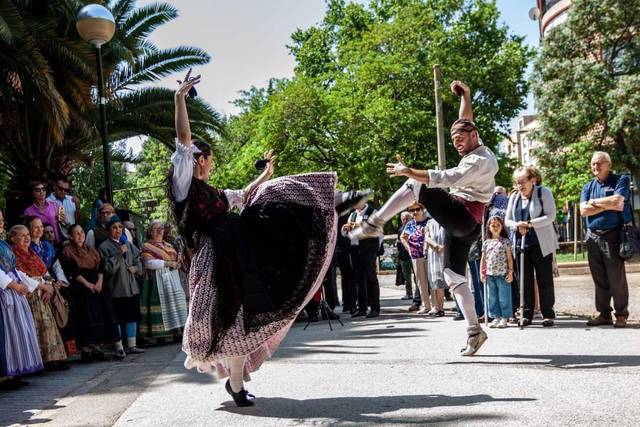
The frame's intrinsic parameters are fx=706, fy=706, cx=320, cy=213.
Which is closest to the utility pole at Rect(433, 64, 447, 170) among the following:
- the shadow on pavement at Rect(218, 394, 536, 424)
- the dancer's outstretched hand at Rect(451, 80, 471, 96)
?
the dancer's outstretched hand at Rect(451, 80, 471, 96)

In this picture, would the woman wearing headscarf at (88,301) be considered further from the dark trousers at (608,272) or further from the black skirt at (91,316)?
the dark trousers at (608,272)

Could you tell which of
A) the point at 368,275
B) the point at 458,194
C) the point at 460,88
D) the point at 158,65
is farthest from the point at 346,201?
the point at 158,65

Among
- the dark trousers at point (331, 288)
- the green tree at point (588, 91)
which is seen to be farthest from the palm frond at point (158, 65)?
the green tree at point (588, 91)

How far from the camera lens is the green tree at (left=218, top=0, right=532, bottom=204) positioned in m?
34.1

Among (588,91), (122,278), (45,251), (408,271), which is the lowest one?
(408,271)

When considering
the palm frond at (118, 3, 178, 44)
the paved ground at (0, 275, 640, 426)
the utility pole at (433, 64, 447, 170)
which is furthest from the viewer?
the utility pole at (433, 64, 447, 170)

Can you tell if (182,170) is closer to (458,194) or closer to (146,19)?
(458,194)

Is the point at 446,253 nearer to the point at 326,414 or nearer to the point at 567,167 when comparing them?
the point at 326,414

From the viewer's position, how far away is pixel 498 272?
31.3ft

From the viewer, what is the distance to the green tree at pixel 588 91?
33.8 metres

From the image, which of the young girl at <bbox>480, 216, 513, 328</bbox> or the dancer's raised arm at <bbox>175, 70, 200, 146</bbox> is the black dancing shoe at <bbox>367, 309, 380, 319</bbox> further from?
the dancer's raised arm at <bbox>175, 70, 200, 146</bbox>

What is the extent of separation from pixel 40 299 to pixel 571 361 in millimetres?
5813

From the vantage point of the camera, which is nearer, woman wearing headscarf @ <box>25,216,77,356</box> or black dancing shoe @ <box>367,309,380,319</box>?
woman wearing headscarf @ <box>25,216,77,356</box>

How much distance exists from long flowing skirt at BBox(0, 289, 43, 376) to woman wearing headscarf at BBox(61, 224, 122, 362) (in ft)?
4.07
